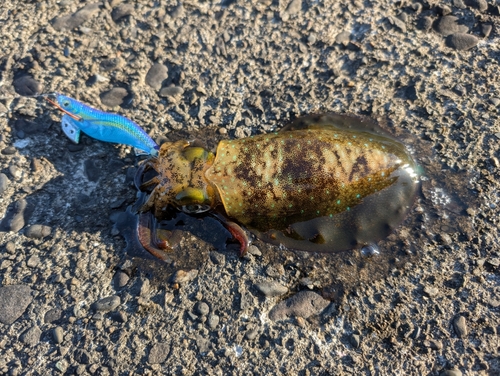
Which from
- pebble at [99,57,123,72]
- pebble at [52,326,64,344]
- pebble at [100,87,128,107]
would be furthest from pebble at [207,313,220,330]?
pebble at [99,57,123,72]

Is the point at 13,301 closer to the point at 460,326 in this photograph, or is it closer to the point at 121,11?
the point at 121,11

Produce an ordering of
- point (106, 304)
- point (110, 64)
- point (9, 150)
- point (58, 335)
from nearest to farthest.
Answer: point (58, 335) → point (106, 304) → point (9, 150) → point (110, 64)

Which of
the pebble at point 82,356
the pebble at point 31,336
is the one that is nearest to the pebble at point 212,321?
the pebble at point 82,356

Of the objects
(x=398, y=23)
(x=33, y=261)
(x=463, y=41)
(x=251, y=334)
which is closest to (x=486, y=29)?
(x=463, y=41)

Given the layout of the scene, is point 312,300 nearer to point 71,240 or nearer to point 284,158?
point 284,158

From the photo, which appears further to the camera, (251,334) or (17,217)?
(17,217)

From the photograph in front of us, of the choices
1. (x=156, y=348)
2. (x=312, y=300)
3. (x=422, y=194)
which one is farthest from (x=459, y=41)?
(x=156, y=348)
